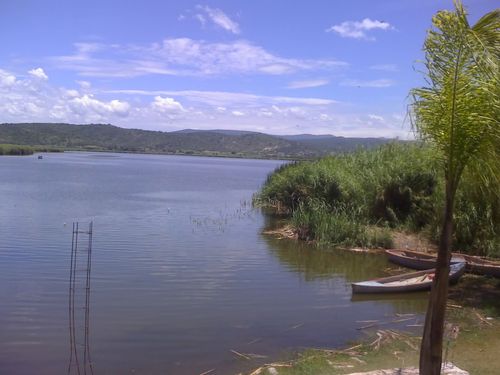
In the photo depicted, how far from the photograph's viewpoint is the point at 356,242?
76.2 ft

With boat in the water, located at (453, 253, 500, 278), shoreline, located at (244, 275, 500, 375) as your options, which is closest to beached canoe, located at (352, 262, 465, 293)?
boat in the water, located at (453, 253, 500, 278)

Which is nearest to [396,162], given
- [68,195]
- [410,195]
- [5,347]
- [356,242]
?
[410,195]

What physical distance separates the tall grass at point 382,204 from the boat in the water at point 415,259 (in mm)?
2163

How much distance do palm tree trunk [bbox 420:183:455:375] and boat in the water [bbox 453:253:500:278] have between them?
1121cm

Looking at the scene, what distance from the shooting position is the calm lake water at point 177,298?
10617mm

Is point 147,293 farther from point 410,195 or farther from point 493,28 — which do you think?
point 410,195

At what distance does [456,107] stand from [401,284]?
1014cm

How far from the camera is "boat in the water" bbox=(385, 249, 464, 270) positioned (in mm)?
18014

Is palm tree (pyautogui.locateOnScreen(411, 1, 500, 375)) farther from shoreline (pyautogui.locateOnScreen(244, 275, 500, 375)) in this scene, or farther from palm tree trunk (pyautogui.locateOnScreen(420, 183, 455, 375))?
shoreline (pyautogui.locateOnScreen(244, 275, 500, 375))

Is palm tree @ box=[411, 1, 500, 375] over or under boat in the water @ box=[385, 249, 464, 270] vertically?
over

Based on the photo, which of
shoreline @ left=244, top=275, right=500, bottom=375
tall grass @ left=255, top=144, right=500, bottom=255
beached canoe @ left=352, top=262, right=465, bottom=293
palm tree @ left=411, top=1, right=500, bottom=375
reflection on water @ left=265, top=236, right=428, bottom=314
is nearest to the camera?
palm tree @ left=411, top=1, right=500, bottom=375

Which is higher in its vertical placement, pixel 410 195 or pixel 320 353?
pixel 410 195

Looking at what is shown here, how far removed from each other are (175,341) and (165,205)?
27.1 meters

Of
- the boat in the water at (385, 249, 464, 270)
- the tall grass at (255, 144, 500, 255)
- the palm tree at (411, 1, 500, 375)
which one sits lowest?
the boat in the water at (385, 249, 464, 270)
